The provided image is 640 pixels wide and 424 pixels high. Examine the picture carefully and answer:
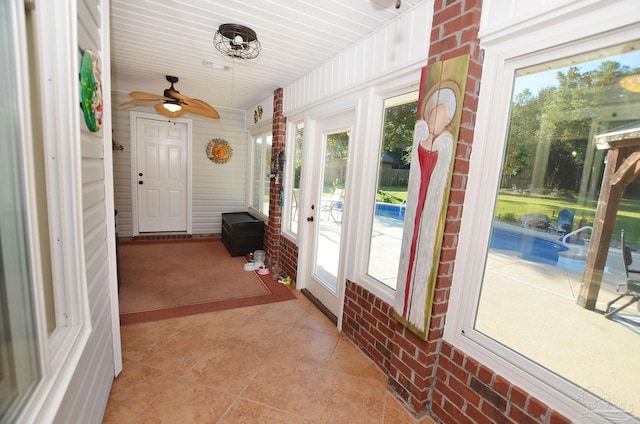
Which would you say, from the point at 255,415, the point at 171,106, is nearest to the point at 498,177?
the point at 255,415

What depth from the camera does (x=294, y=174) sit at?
3.75 m

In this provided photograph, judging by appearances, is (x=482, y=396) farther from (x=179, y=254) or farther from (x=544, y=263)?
(x=179, y=254)

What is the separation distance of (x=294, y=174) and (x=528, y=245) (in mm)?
2755

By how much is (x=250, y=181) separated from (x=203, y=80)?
7.18ft

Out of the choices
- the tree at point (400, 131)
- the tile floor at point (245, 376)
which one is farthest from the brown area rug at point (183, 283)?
the tree at point (400, 131)

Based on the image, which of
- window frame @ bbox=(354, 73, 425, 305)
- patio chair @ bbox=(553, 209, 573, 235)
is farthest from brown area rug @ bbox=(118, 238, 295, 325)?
patio chair @ bbox=(553, 209, 573, 235)

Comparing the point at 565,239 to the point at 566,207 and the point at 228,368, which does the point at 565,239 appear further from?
the point at 228,368

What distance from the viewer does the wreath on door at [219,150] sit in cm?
539

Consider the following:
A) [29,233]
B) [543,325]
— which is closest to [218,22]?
[29,233]

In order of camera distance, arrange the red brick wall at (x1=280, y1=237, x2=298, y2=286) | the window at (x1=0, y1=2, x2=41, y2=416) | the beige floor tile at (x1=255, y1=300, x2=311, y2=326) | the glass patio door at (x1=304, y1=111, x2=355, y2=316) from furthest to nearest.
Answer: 1. the red brick wall at (x1=280, y1=237, x2=298, y2=286)
2. the glass patio door at (x1=304, y1=111, x2=355, y2=316)
3. the beige floor tile at (x1=255, y1=300, x2=311, y2=326)
4. the window at (x1=0, y1=2, x2=41, y2=416)

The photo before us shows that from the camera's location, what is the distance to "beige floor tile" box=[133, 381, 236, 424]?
162 centimetres

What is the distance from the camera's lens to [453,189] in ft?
5.03

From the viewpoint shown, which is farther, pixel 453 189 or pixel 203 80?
pixel 203 80

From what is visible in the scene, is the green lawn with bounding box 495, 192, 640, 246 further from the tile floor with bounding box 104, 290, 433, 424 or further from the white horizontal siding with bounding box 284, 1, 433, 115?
the tile floor with bounding box 104, 290, 433, 424
